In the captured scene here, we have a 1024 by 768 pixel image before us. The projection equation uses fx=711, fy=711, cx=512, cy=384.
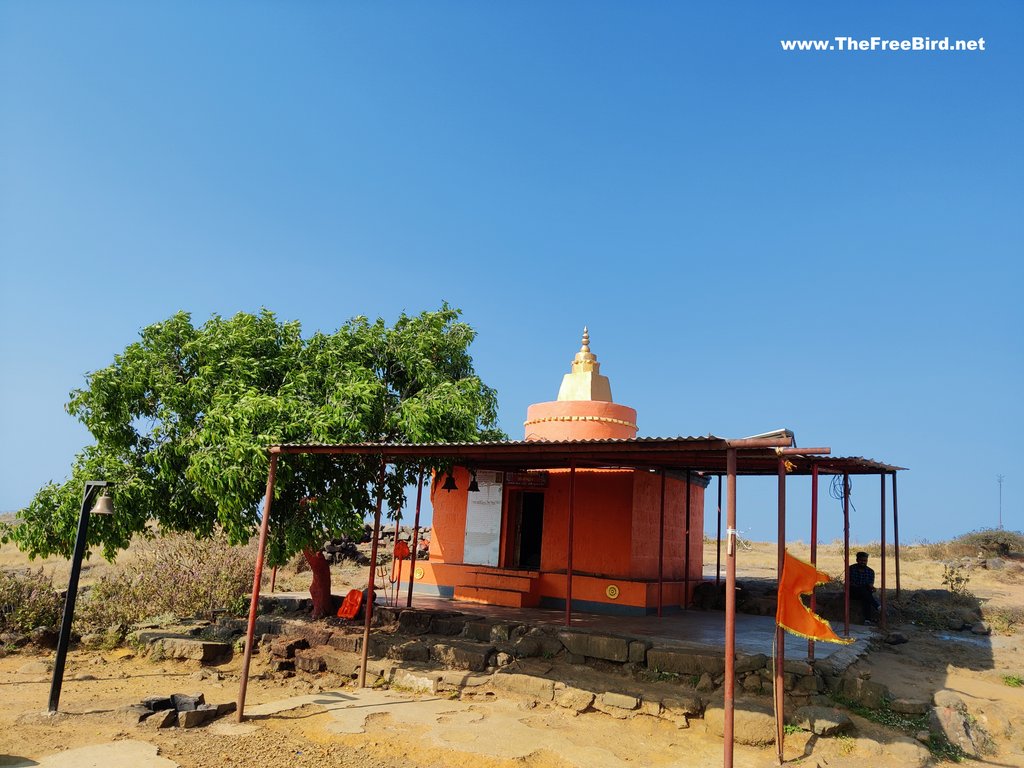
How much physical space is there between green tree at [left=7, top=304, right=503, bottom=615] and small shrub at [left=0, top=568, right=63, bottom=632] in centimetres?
286

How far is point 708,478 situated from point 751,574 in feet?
20.4

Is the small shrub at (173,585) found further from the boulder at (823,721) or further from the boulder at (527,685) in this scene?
the boulder at (823,721)

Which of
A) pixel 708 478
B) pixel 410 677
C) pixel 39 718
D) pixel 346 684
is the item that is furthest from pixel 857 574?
pixel 39 718

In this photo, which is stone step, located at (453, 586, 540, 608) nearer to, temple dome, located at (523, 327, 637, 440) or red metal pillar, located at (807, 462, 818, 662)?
temple dome, located at (523, 327, 637, 440)

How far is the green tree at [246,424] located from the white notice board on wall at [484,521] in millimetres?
2990

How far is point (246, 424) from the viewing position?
9.94 m

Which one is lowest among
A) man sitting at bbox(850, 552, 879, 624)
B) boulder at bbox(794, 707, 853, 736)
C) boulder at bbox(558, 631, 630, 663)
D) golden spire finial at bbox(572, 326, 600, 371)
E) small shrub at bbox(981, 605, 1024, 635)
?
boulder at bbox(794, 707, 853, 736)

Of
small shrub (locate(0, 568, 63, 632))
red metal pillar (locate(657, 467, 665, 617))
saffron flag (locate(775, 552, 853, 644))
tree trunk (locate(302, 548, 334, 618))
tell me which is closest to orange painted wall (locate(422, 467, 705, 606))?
red metal pillar (locate(657, 467, 665, 617))

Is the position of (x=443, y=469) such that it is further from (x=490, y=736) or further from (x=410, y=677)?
(x=490, y=736)

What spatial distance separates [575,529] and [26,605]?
10424mm

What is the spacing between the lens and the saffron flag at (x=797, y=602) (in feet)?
22.8

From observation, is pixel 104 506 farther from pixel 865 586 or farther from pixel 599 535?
pixel 865 586

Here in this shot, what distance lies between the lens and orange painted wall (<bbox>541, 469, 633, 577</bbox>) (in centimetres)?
1380

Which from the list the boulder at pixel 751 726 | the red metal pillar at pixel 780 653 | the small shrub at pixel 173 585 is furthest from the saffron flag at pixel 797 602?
the small shrub at pixel 173 585
